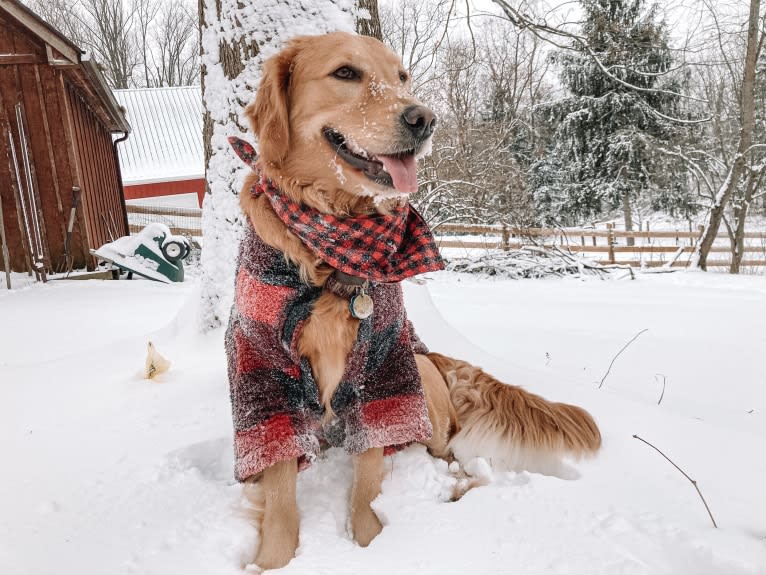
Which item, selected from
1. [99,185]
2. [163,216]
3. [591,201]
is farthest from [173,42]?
[591,201]

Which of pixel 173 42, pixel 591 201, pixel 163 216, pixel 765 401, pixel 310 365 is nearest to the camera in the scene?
pixel 310 365

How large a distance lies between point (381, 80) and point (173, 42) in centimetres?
3276

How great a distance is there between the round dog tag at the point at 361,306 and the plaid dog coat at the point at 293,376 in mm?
35

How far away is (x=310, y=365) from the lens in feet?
5.29

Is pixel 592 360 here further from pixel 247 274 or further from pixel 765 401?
pixel 247 274

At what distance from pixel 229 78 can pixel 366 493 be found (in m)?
2.47

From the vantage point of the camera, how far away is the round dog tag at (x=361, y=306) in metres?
1.59

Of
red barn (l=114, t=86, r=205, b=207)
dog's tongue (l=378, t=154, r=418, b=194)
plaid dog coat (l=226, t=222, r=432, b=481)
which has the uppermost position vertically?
red barn (l=114, t=86, r=205, b=207)

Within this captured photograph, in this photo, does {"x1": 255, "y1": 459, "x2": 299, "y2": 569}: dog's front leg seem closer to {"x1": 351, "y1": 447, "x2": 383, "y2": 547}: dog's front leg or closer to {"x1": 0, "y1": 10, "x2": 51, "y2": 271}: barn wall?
{"x1": 351, "y1": 447, "x2": 383, "y2": 547}: dog's front leg

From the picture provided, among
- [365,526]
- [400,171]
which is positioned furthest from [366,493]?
[400,171]

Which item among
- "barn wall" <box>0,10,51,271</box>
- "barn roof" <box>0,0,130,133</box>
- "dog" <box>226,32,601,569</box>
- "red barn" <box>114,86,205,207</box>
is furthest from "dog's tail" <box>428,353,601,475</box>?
"red barn" <box>114,86,205,207</box>

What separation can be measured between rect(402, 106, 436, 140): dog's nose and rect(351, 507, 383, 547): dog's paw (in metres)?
1.20

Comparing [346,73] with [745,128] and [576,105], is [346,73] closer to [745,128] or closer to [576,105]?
[745,128]

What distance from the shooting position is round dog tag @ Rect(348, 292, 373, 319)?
1.59 metres
